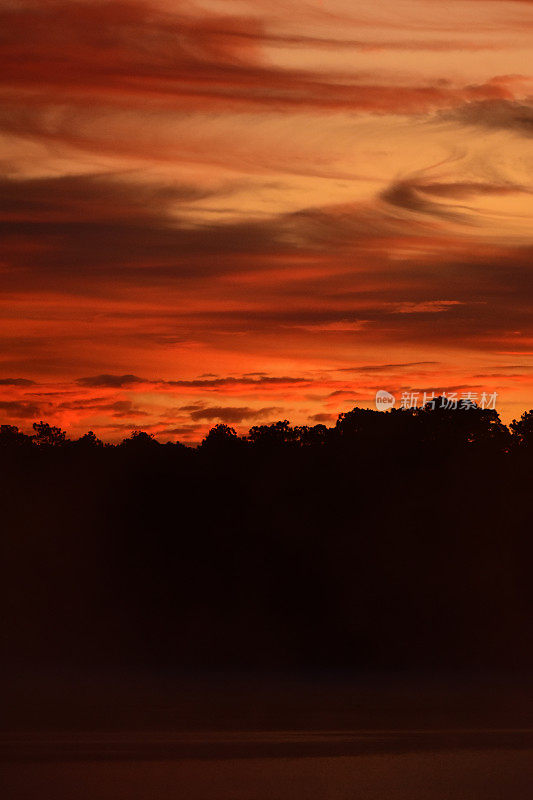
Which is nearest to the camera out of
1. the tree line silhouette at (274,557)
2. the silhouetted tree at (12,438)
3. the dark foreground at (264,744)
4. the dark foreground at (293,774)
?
the dark foreground at (293,774)

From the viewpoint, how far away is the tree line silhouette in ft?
138

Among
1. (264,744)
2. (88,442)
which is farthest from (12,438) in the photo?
(264,744)

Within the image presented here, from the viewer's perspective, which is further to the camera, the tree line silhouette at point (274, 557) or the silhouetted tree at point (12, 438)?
the silhouetted tree at point (12, 438)

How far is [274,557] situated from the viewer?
147ft

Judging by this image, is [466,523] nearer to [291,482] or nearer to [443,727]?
[291,482]

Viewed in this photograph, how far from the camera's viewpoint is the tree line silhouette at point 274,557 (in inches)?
1660

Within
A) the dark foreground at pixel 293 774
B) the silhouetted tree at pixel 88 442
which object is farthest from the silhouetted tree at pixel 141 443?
the dark foreground at pixel 293 774

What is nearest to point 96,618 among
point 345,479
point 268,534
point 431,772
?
point 268,534

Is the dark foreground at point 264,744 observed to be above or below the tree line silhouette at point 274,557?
below

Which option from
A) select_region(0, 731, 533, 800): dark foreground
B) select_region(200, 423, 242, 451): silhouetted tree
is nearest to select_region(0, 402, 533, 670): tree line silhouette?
select_region(200, 423, 242, 451): silhouetted tree

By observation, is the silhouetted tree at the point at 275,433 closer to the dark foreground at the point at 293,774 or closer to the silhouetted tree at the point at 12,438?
the silhouetted tree at the point at 12,438

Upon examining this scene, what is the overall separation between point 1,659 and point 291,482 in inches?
452

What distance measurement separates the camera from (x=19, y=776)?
16.4 metres

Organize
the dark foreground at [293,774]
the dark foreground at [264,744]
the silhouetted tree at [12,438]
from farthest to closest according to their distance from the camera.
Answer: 1. the silhouetted tree at [12,438]
2. the dark foreground at [264,744]
3. the dark foreground at [293,774]
